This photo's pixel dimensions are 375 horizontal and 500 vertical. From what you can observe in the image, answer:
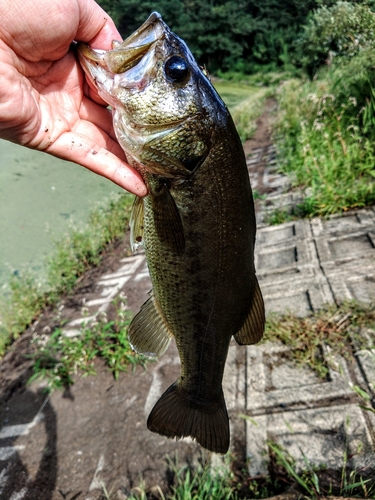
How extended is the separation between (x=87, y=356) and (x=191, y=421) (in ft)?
7.32

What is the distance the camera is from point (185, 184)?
4.68ft

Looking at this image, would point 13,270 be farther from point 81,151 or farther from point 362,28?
point 362,28

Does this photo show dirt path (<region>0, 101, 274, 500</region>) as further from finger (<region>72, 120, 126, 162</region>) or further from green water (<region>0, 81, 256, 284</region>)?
green water (<region>0, 81, 256, 284</region>)

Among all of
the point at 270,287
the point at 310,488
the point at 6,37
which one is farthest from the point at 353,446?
the point at 6,37

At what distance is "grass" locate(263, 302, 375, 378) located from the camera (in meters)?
2.89

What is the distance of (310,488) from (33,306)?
154 inches

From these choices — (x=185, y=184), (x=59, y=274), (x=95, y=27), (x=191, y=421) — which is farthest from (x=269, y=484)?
(x=59, y=274)

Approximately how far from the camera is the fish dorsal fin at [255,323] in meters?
1.60

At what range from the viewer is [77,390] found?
354 cm

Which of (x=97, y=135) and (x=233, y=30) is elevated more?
(x=97, y=135)

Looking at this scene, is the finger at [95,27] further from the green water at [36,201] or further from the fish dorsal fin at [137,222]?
the green water at [36,201]

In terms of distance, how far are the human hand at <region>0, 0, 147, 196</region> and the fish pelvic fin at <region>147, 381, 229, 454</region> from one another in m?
0.90

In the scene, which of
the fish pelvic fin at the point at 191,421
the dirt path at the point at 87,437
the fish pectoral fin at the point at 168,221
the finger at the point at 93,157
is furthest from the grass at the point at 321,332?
the finger at the point at 93,157

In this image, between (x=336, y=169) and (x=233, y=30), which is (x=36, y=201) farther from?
(x=233, y=30)
